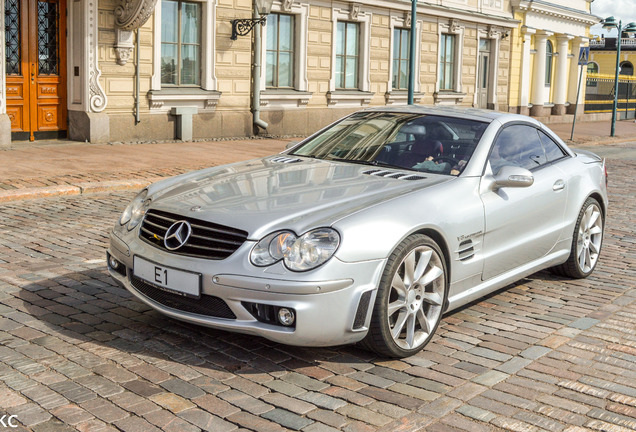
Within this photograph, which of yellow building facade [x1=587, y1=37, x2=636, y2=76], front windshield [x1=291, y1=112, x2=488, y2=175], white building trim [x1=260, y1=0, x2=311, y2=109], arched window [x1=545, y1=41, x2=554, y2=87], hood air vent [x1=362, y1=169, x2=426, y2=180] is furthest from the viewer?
yellow building facade [x1=587, y1=37, x2=636, y2=76]

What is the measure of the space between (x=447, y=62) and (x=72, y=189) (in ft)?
61.5

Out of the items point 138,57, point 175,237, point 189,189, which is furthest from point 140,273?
point 138,57

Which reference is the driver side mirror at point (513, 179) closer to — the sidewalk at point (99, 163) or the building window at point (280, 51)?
the sidewalk at point (99, 163)

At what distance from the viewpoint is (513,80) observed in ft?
105

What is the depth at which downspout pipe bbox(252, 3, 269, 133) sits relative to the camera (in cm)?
2012

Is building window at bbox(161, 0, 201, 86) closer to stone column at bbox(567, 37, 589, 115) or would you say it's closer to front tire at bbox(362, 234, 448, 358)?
front tire at bbox(362, 234, 448, 358)

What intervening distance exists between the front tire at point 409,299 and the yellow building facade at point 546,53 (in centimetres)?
2798

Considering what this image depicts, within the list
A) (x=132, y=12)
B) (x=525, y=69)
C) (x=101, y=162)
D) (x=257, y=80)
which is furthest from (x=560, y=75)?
(x=101, y=162)

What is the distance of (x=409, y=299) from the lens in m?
4.84

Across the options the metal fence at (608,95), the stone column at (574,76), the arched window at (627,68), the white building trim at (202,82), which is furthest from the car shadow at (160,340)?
the arched window at (627,68)

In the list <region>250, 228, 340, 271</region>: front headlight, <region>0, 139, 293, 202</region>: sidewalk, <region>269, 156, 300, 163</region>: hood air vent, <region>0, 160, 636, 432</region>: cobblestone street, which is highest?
<region>269, 156, 300, 163</region>: hood air vent

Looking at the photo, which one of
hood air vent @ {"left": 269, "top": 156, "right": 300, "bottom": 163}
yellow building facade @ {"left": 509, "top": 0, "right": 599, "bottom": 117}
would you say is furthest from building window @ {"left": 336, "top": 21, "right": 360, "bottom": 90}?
hood air vent @ {"left": 269, "top": 156, "right": 300, "bottom": 163}

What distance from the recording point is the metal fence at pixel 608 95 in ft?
130

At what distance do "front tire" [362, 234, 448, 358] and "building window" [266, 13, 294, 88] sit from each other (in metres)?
16.7
